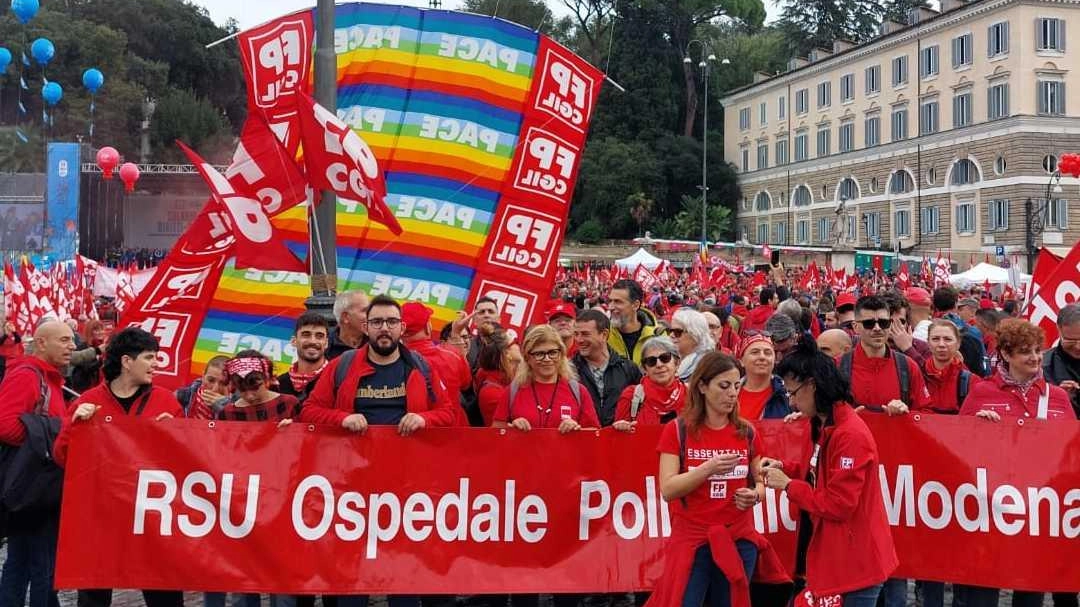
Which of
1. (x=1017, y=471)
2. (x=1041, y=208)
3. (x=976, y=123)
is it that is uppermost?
(x=976, y=123)

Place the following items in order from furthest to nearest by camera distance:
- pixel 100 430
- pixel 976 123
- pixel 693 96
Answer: pixel 693 96 → pixel 976 123 → pixel 100 430

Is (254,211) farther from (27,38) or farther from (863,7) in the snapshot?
(863,7)

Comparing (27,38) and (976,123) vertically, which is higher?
(27,38)

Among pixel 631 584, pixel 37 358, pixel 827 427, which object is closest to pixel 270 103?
pixel 37 358

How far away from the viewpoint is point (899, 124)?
66312 mm

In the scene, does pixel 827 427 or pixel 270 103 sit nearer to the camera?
pixel 827 427

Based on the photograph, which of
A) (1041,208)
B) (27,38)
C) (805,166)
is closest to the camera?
(1041,208)

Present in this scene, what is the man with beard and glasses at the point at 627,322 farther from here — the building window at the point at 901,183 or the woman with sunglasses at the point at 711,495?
the building window at the point at 901,183

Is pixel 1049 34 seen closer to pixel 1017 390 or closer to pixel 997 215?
pixel 997 215

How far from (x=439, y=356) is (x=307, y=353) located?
2.61 feet

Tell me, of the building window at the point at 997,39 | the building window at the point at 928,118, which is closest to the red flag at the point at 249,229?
the building window at the point at 997,39

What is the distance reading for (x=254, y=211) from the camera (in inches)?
349

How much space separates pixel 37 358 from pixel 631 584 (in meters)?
3.28

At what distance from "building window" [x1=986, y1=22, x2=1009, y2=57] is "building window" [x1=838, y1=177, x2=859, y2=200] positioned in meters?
13.3
